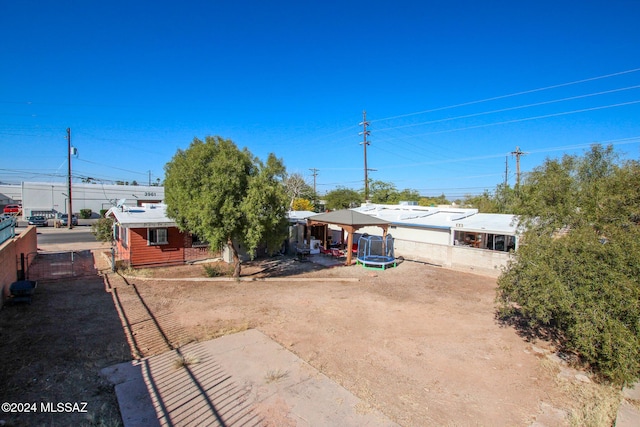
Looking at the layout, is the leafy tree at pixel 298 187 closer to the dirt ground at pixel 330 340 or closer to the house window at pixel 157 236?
the house window at pixel 157 236

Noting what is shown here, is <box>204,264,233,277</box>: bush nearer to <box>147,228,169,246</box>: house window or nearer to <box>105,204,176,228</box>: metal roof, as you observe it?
<box>147,228,169,246</box>: house window

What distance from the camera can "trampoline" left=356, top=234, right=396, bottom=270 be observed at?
57.8 ft

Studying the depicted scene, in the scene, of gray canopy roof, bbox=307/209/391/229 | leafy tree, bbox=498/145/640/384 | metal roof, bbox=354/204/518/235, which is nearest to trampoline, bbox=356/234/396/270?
gray canopy roof, bbox=307/209/391/229

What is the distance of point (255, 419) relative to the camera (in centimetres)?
502

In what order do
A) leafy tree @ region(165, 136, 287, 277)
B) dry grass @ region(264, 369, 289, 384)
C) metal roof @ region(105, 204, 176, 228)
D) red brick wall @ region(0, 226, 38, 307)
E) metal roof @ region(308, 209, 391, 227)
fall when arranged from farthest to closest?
metal roof @ region(308, 209, 391, 227), metal roof @ region(105, 204, 176, 228), leafy tree @ region(165, 136, 287, 277), red brick wall @ region(0, 226, 38, 307), dry grass @ region(264, 369, 289, 384)

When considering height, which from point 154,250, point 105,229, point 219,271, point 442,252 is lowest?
point 219,271

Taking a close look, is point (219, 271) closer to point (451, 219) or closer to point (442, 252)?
point (442, 252)

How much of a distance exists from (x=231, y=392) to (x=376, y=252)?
15.2 m

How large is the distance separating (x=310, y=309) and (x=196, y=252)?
32.8ft

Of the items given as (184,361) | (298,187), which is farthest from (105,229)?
(298,187)

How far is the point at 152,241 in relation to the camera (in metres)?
16.4

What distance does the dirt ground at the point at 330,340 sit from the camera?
562 centimetres

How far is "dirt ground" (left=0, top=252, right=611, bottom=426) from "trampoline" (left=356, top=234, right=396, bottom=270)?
3583 millimetres

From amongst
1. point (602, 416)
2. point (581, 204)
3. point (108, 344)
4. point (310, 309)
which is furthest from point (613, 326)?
point (108, 344)
